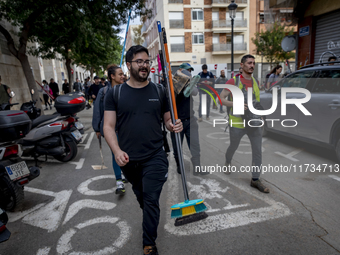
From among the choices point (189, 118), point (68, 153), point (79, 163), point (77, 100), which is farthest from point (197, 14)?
point (189, 118)

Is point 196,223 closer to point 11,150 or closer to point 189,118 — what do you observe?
point 189,118

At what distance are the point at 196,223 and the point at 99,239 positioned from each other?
1093mm

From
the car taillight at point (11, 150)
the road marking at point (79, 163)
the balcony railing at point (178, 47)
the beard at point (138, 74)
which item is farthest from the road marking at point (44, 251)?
the balcony railing at point (178, 47)

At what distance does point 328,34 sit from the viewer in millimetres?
9875

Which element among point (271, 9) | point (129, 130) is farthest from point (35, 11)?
point (271, 9)

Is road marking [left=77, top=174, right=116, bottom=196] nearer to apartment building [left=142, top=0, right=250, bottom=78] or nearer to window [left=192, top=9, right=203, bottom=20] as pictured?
apartment building [left=142, top=0, right=250, bottom=78]

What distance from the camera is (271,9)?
11.4 m

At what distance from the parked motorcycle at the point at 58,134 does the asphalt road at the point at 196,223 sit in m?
0.61

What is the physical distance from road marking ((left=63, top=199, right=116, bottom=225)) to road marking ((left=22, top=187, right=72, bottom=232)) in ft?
0.38

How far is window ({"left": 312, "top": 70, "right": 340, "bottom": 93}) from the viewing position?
14.5 ft

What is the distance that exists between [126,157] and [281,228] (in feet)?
6.15

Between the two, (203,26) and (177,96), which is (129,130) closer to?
(177,96)

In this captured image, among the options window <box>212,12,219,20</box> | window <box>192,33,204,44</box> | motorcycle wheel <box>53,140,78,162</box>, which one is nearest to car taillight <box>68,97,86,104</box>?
motorcycle wheel <box>53,140,78,162</box>

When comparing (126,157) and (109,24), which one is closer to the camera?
(126,157)
